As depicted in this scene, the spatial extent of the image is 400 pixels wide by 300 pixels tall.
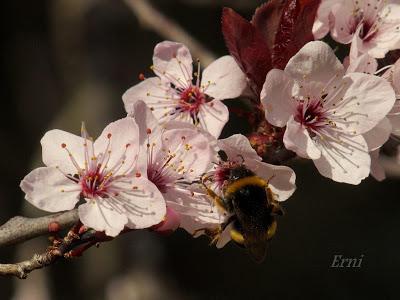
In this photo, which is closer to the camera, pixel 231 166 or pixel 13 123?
pixel 231 166

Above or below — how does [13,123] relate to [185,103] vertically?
below

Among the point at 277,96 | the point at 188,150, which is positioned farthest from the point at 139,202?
the point at 277,96

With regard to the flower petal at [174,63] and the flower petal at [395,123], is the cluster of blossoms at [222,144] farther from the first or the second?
the flower petal at [174,63]

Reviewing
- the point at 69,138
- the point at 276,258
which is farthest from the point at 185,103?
the point at 276,258

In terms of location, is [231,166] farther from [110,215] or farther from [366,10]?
[366,10]

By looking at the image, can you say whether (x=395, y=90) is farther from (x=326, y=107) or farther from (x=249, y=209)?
(x=249, y=209)

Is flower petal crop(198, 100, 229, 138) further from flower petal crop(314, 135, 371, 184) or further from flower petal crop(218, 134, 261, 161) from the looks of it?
flower petal crop(314, 135, 371, 184)

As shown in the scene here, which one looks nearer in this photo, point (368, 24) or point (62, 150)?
point (62, 150)
